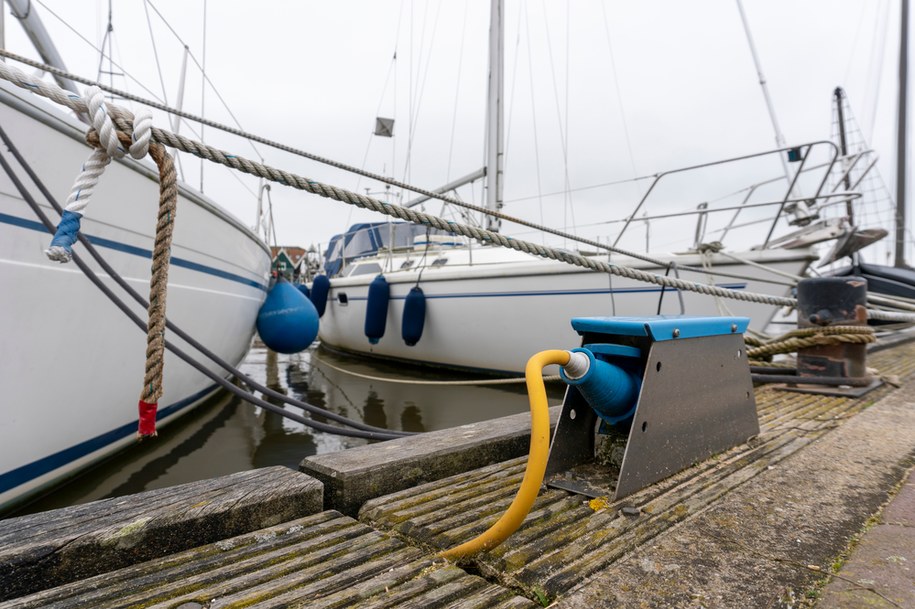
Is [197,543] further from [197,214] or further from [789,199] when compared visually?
[789,199]

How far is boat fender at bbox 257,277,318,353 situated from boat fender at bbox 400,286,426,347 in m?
1.69

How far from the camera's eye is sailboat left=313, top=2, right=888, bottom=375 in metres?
5.63

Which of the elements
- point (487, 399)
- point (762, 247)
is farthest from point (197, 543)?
point (762, 247)

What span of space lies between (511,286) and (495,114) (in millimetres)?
4026

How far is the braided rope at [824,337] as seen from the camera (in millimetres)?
3414

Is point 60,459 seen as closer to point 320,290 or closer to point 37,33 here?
point 37,33

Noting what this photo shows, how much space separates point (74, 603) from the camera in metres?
1.06

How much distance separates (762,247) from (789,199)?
1.87 ft

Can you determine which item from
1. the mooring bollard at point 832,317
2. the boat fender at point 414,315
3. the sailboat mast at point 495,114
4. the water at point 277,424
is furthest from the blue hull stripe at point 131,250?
the sailboat mast at point 495,114

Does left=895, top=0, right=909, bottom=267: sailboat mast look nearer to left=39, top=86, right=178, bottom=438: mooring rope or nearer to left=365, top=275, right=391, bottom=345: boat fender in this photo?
left=365, top=275, right=391, bottom=345: boat fender

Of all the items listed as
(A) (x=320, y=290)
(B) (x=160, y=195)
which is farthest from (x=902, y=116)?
(B) (x=160, y=195)

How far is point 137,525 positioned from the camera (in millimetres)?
1275

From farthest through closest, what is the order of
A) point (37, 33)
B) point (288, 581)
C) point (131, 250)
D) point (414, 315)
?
point (414, 315) < point (37, 33) < point (131, 250) < point (288, 581)

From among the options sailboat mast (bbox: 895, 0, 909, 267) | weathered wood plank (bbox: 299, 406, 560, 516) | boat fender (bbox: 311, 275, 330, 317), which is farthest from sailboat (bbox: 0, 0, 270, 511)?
sailboat mast (bbox: 895, 0, 909, 267)
